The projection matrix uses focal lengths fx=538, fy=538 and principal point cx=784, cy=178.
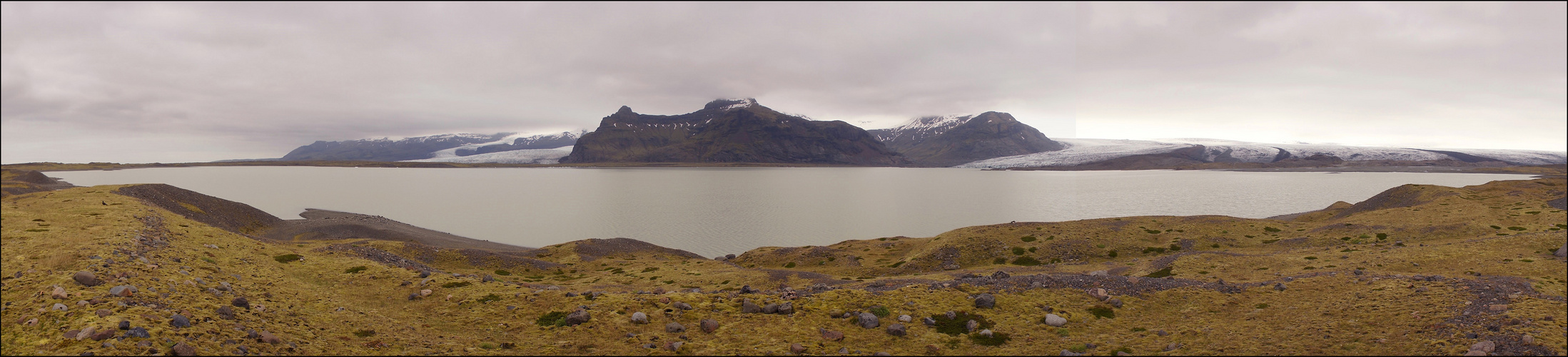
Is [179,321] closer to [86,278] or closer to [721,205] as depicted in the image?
[86,278]

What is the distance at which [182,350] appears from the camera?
11.1m

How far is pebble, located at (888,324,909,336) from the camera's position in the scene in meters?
15.7

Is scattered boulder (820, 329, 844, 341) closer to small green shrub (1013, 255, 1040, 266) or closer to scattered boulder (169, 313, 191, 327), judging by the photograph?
scattered boulder (169, 313, 191, 327)

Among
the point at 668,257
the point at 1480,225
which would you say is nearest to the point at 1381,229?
the point at 1480,225

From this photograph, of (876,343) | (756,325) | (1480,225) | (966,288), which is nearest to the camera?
(876,343)

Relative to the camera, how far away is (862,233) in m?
66.1

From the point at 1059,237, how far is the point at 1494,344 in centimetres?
3248

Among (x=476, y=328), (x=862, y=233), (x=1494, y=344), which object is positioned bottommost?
(x=862, y=233)

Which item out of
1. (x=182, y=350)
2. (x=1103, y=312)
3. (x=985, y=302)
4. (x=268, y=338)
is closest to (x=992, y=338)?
(x=985, y=302)

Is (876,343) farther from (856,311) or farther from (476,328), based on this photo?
(476,328)

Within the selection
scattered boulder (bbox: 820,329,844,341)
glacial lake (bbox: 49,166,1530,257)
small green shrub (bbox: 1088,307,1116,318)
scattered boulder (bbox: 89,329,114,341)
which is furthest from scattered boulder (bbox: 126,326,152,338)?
glacial lake (bbox: 49,166,1530,257)

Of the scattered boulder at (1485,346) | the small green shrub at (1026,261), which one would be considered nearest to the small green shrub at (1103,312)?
the scattered boulder at (1485,346)

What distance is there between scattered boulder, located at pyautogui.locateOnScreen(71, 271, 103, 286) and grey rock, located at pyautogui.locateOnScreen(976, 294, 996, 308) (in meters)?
24.7

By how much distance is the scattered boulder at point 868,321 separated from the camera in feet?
53.7
